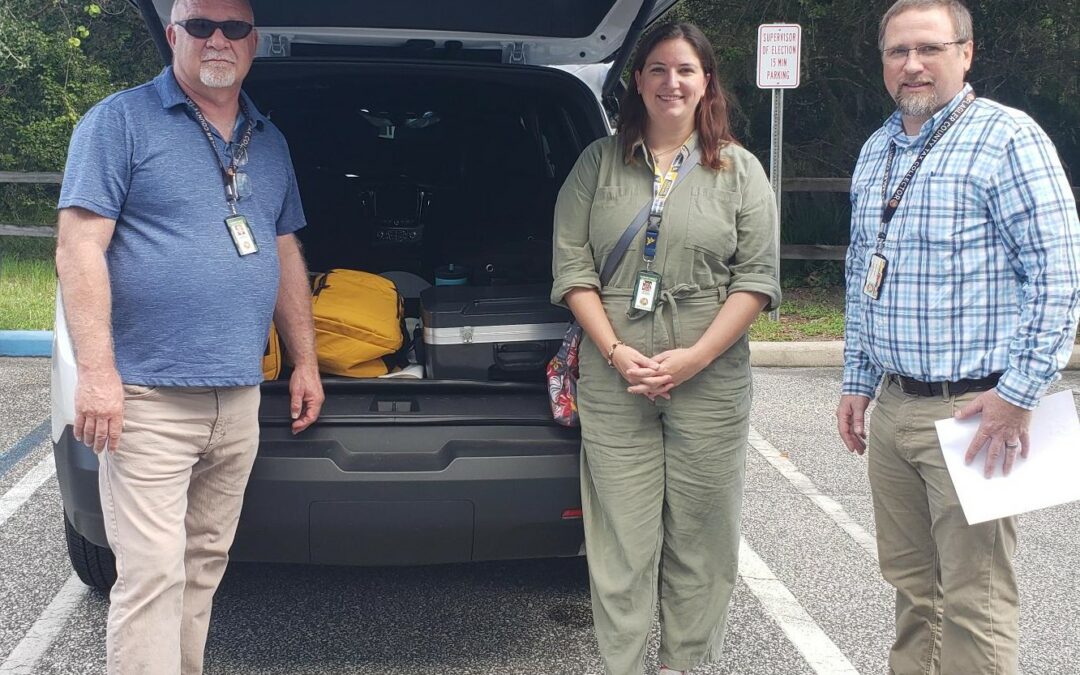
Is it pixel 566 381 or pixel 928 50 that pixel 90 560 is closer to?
pixel 566 381

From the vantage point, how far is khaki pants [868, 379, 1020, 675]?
7.92ft

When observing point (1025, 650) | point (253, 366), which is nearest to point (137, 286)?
point (253, 366)

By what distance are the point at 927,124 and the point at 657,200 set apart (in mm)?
651

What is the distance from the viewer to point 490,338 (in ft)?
10.2

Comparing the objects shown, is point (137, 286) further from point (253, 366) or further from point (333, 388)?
point (333, 388)

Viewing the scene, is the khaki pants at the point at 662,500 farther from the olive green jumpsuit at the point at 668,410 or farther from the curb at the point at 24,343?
the curb at the point at 24,343

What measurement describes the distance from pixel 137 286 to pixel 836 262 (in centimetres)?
886

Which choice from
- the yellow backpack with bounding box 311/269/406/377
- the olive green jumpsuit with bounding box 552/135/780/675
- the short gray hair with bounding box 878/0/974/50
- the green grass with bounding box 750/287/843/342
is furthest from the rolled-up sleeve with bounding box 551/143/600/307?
the green grass with bounding box 750/287/843/342

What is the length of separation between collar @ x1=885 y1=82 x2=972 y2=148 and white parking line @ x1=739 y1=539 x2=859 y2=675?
153 centimetres

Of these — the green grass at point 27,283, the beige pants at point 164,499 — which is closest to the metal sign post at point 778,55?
the green grass at point 27,283

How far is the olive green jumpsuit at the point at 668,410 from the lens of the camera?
2.71m

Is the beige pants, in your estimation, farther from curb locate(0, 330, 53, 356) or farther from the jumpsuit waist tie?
curb locate(0, 330, 53, 356)

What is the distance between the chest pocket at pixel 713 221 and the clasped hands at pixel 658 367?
0.84 ft

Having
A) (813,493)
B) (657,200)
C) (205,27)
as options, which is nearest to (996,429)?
(657,200)
